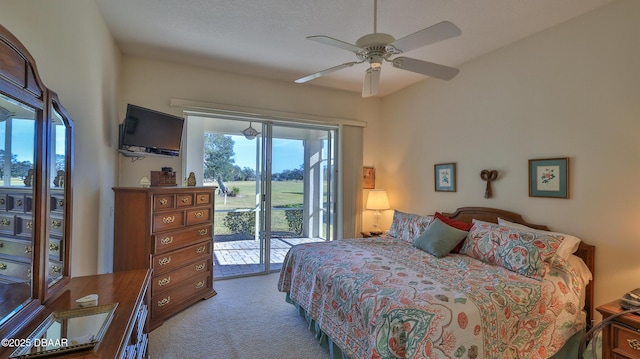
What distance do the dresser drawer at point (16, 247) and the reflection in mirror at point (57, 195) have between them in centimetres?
16

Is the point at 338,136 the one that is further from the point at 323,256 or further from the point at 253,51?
the point at 323,256

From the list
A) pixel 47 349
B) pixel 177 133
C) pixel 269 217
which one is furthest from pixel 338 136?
pixel 47 349

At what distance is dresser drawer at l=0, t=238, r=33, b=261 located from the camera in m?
1.04

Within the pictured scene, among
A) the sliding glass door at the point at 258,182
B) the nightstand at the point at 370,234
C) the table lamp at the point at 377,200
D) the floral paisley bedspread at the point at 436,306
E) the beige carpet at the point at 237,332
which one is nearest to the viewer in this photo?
the floral paisley bedspread at the point at 436,306

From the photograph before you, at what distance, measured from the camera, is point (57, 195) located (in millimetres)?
1478

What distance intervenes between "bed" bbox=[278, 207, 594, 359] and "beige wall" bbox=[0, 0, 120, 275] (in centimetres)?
176

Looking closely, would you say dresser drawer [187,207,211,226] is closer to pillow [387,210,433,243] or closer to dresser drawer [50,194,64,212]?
dresser drawer [50,194,64,212]

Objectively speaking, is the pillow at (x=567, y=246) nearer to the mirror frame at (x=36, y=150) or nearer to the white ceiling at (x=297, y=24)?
the white ceiling at (x=297, y=24)

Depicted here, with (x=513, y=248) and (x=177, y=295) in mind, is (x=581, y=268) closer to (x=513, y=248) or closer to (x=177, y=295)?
(x=513, y=248)

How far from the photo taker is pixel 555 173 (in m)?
2.63

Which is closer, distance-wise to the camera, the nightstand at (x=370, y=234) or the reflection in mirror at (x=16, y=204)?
the reflection in mirror at (x=16, y=204)

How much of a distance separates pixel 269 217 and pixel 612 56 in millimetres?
3915

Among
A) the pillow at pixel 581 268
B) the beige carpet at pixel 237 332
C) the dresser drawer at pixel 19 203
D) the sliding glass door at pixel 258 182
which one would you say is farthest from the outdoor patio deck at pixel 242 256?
the pillow at pixel 581 268

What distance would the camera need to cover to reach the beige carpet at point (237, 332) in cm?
230
